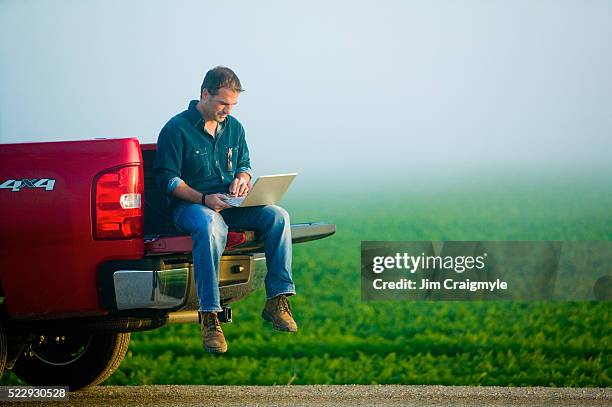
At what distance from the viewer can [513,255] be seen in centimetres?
888

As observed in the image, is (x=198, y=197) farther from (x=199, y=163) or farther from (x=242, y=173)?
(x=242, y=173)

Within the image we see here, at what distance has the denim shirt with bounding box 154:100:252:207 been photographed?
6270 mm

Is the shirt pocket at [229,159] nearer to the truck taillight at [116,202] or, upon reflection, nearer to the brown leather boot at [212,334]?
the truck taillight at [116,202]

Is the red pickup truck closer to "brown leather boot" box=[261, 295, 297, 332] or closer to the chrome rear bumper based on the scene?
the chrome rear bumper

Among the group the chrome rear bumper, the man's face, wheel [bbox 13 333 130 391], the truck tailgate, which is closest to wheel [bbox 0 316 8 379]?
the chrome rear bumper

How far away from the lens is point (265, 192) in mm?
6172

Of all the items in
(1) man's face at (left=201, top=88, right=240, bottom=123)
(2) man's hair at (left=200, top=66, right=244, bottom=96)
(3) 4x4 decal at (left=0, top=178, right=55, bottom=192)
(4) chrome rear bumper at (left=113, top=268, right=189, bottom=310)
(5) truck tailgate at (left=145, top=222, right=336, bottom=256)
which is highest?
(2) man's hair at (left=200, top=66, right=244, bottom=96)

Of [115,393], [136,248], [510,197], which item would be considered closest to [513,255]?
[510,197]

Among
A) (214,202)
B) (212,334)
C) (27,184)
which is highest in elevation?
(27,184)

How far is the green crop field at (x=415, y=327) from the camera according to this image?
8.96 metres

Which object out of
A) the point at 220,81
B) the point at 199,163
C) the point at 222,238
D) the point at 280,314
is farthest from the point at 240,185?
the point at 280,314

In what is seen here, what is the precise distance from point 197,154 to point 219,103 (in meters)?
0.25

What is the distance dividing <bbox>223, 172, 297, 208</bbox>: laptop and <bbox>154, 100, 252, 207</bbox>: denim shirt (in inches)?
7.2

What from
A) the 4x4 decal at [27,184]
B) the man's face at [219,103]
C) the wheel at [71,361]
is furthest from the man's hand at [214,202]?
the wheel at [71,361]
